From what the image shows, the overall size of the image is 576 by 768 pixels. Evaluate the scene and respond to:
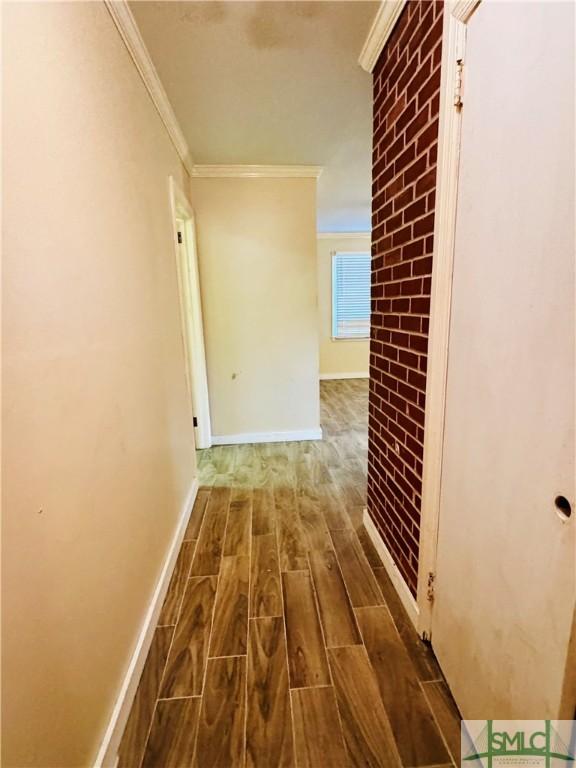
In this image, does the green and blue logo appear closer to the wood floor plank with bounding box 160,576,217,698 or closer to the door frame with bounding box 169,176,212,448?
the wood floor plank with bounding box 160,576,217,698

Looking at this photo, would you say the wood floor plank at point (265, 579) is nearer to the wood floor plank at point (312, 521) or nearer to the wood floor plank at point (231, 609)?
the wood floor plank at point (231, 609)

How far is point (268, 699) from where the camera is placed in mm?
1168

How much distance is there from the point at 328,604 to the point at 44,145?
1.90m

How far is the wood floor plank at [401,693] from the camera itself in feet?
3.35

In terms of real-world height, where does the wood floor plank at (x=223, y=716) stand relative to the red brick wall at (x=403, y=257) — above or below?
below

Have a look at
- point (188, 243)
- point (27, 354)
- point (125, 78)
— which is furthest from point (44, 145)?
point (188, 243)

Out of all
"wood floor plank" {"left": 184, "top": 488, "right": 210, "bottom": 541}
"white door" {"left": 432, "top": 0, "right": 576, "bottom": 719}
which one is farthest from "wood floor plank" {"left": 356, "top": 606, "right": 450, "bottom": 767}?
"wood floor plank" {"left": 184, "top": 488, "right": 210, "bottom": 541}

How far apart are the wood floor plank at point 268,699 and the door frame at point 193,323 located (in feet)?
5.55

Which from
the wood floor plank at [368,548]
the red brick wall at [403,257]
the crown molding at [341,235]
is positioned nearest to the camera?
the red brick wall at [403,257]

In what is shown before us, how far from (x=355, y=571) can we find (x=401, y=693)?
57 centimetres

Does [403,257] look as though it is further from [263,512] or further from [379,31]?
[263,512]

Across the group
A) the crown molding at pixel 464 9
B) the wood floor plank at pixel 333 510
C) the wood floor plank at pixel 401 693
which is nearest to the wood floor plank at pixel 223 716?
the wood floor plank at pixel 401 693

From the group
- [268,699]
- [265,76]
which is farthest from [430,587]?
[265,76]

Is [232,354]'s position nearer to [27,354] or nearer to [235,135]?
[235,135]
